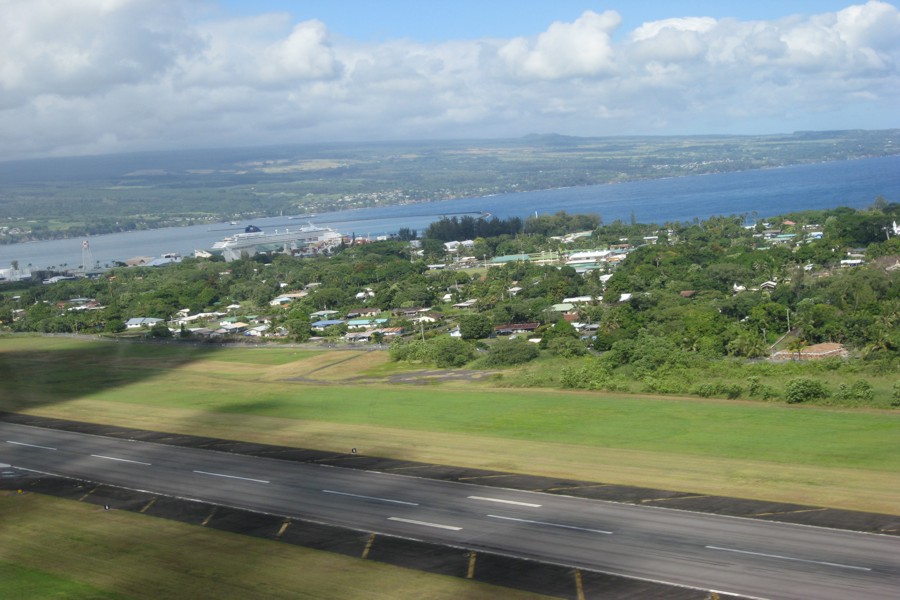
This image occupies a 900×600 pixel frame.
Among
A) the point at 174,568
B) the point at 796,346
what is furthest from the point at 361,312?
the point at 174,568

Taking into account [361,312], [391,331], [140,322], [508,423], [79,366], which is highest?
[508,423]

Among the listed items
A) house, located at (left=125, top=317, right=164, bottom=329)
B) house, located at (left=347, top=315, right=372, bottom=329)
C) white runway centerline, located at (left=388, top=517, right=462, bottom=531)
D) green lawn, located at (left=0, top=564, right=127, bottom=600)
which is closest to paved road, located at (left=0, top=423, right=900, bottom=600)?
white runway centerline, located at (left=388, top=517, right=462, bottom=531)

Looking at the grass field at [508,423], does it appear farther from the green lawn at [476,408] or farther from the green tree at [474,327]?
the green tree at [474,327]

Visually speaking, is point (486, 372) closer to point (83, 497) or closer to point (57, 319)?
point (83, 497)

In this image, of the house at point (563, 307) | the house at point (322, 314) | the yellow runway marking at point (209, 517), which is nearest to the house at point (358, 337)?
the house at point (322, 314)

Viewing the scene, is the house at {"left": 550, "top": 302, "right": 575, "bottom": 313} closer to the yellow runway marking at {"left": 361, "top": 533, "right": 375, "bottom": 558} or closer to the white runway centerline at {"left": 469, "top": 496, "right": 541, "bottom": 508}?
the white runway centerline at {"left": 469, "top": 496, "right": 541, "bottom": 508}

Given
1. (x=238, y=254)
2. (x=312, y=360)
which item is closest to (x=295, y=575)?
(x=312, y=360)

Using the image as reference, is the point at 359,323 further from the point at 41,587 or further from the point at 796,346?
the point at 41,587
